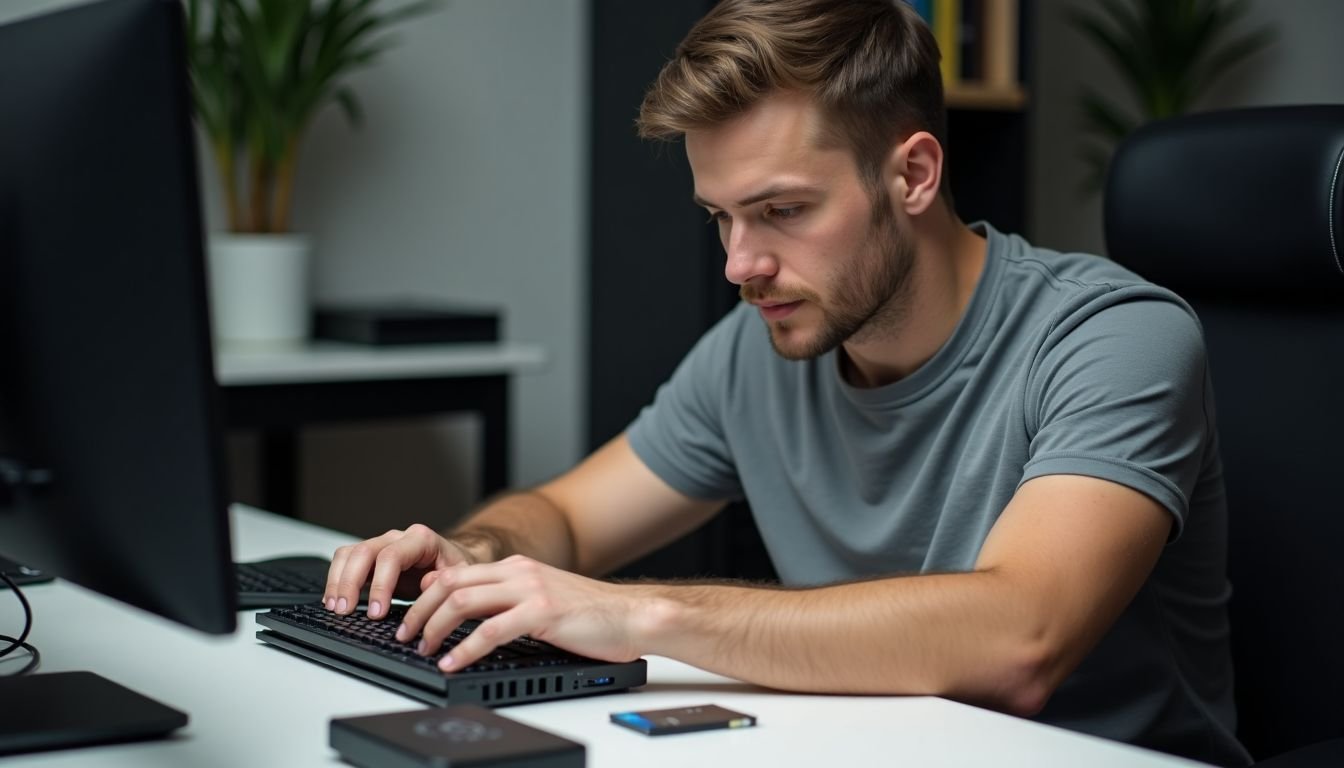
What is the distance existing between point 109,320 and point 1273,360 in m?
0.99

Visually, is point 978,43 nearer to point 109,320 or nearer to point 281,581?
point 281,581

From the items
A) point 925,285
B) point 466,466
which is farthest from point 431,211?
point 925,285

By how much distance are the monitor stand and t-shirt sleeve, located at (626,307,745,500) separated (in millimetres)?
743

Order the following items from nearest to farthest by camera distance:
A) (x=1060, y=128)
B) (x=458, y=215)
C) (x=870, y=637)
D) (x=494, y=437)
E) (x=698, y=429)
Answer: (x=870, y=637) < (x=698, y=429) < (x=494, y=437) < (x=458, y=215) < (x=1060, y=128)

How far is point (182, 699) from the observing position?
942mm

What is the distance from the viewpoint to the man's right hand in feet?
3.66

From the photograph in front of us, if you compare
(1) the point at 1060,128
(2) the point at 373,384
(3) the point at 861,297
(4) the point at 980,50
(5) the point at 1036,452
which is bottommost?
(2) the point at 373,384

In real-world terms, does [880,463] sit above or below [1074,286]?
below

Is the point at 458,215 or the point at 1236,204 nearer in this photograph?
the point at 1236,204

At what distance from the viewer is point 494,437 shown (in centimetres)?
268

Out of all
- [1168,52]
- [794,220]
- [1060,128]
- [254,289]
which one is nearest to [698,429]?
[794,220]

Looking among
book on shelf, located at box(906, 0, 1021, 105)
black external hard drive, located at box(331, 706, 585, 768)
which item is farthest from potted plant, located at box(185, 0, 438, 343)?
black external hard drive, located at box(331, 706, 585, 768)

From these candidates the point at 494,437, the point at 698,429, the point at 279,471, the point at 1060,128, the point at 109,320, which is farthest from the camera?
the point at 1060,128

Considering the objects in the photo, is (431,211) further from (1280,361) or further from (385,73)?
(1280,361)
